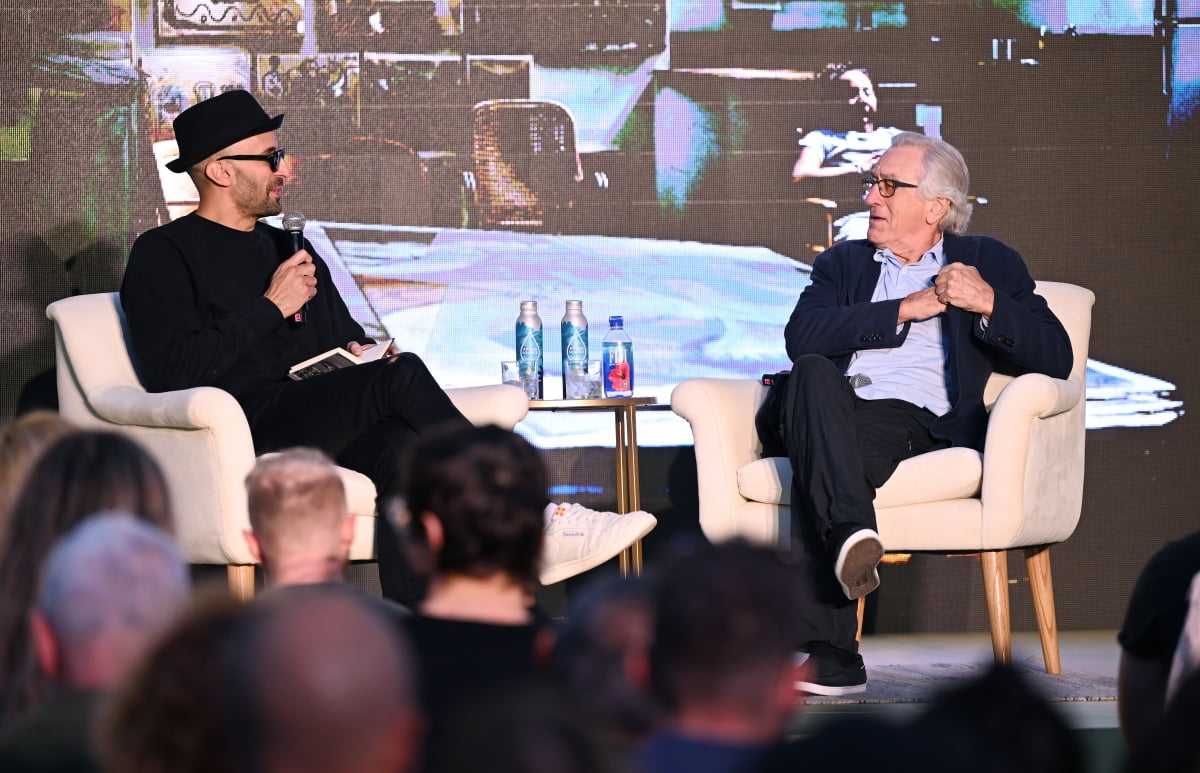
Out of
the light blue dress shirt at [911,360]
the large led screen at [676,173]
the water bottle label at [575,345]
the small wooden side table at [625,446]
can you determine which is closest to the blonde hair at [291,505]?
the small wooden side table at [625,446]

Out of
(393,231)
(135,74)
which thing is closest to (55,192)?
(135,74)

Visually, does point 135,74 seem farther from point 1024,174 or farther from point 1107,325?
point 1107,325

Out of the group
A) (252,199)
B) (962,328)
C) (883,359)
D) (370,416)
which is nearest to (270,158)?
(252,199)

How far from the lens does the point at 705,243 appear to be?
4070 millimetres

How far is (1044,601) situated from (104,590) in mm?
2602

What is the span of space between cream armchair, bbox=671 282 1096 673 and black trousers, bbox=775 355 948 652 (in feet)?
0.37

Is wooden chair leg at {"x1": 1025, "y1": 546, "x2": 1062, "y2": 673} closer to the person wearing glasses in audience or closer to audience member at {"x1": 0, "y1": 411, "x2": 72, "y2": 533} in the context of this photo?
the person wearing glasses in audience

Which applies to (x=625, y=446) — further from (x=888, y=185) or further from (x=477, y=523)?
(x=477, y=523)

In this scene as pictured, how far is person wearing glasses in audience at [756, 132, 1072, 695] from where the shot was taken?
9.55ft

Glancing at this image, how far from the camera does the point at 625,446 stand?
12.7ft

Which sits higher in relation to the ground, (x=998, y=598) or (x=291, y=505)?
(x=291, y=505)

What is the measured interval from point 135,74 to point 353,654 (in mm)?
3482

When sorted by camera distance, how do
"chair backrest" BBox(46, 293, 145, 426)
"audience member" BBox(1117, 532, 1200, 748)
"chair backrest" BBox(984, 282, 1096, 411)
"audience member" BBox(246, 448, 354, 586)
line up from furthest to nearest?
1. "chair backrest" BBox(984, 282, 1096, 411)
2. "chair backrest" BBox(46, 293, 145, 426)
3. "audience member" BBox(246, 448, 354, 586)
4. "audience member" BBox(1117, 532, 1200, 748)

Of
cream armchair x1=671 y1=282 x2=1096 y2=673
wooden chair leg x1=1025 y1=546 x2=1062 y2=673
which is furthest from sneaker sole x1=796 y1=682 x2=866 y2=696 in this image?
wooden chair leg x1=1025 y1=546 x2=1062 y2=673
